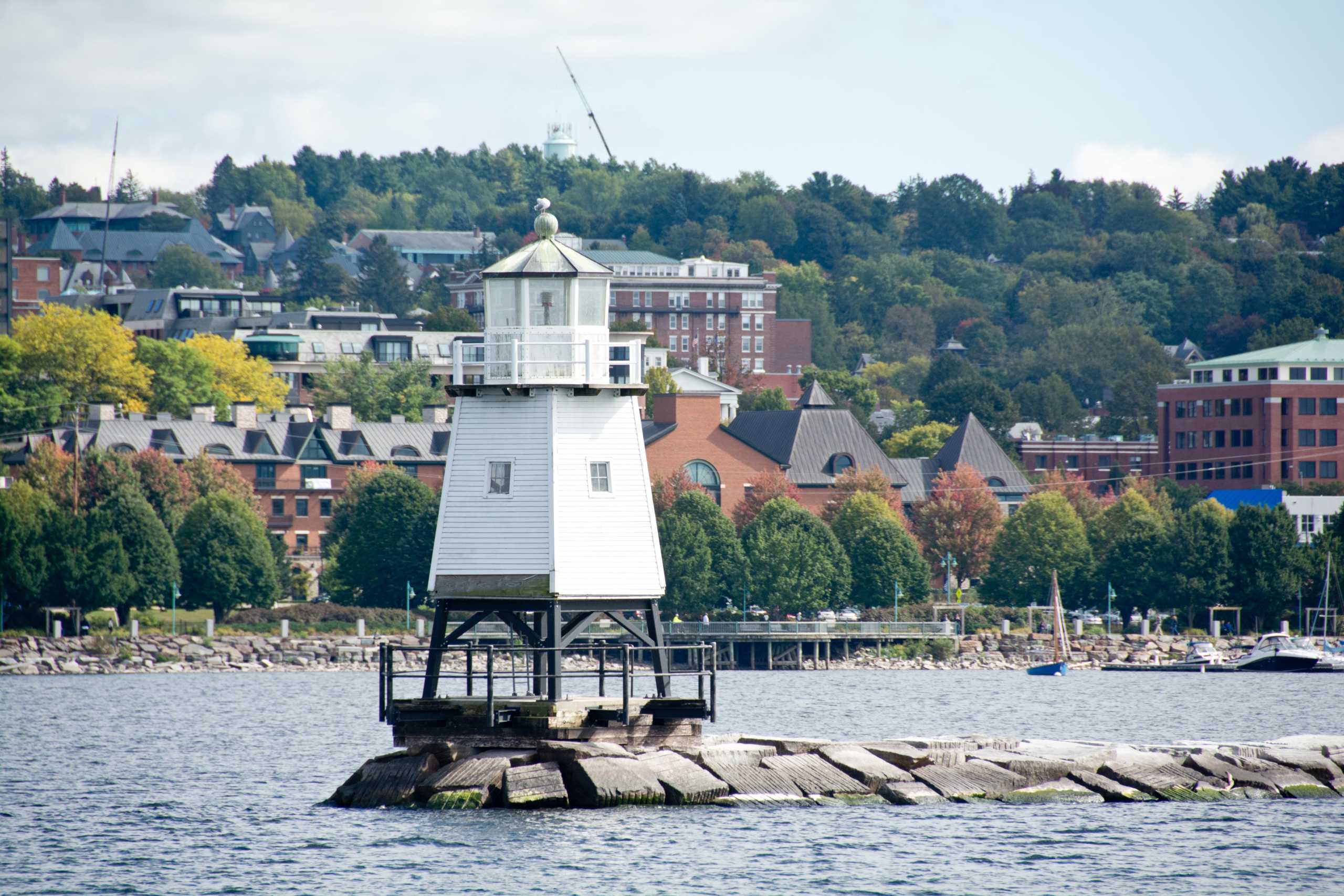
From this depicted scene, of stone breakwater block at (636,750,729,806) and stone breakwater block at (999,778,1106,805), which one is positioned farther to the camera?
stone breakwater block at (999,778,1106,805)

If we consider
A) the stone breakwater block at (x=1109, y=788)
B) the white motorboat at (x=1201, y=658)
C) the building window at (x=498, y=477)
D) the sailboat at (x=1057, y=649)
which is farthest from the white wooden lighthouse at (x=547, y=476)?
the white motorboat at (x=1201, y=658)

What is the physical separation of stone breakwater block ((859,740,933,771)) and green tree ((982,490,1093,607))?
73.8 meters

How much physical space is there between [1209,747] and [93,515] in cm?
6890

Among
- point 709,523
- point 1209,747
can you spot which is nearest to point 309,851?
point 1209,747

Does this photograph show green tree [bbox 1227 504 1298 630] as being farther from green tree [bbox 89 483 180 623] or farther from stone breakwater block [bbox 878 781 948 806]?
stone breakwater block [bbox 878 781 948 806]

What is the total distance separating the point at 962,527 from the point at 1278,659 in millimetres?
28067

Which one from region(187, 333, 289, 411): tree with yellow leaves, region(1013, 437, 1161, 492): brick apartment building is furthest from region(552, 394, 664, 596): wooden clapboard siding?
region(1013, 437, 1161, 492): brick apartment building

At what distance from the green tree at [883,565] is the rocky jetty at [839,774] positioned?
68.9m

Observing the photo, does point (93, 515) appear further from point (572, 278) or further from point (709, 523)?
point (572, 278)

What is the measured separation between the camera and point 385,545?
110188mm

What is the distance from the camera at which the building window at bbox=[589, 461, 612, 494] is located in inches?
1585

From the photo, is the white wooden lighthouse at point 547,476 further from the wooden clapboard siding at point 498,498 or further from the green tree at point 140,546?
the green tree at point 140,546

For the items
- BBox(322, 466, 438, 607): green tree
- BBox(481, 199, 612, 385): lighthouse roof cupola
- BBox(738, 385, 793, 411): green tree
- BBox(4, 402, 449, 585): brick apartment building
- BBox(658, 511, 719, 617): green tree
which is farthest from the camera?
BBox(738, 385, 793, 411): green tree

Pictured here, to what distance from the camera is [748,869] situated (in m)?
35.3
